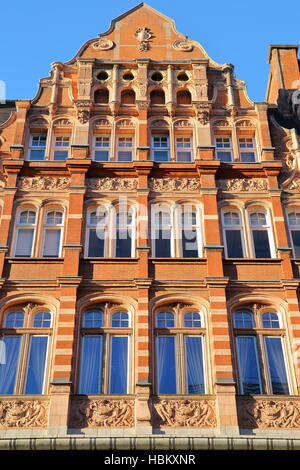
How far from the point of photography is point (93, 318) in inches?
744

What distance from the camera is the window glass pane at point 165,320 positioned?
18766 millimetres

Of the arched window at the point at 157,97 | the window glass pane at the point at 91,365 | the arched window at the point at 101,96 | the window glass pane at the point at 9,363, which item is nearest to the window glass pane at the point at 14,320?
the window glass pane at the point at 9,363

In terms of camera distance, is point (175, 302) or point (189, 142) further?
point (189, 142)

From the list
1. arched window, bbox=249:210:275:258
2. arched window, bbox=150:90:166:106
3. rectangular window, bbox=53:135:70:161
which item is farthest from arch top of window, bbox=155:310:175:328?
arched window, bbox=150:90:166:106

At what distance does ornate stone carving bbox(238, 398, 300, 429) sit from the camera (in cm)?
1664

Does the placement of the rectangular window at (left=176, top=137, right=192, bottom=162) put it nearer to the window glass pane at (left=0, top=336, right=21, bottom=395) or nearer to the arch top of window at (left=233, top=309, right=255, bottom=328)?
the arch top of window at (left=233, top=309, right=255, bottom=328)

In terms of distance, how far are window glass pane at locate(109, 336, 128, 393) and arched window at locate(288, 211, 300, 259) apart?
627cm

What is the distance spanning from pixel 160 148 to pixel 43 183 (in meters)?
4.39

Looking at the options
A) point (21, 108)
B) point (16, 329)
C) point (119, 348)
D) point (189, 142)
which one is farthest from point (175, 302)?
point (21, 108)

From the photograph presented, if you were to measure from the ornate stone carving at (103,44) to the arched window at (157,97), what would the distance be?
2948mm

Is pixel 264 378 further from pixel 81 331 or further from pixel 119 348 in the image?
pixel 81 331

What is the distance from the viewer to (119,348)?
1831 centimetres
